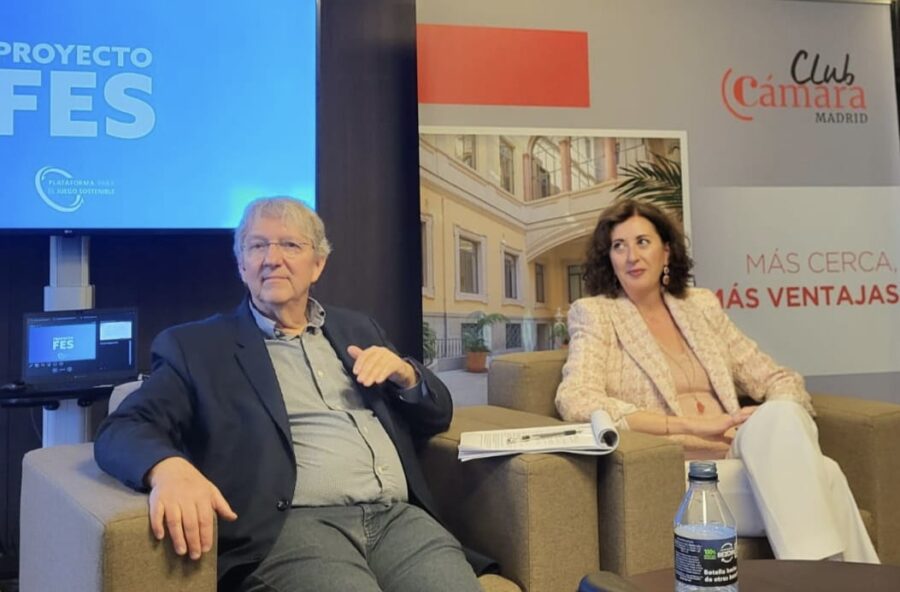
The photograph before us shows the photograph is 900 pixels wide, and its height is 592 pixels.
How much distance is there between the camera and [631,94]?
2939mm

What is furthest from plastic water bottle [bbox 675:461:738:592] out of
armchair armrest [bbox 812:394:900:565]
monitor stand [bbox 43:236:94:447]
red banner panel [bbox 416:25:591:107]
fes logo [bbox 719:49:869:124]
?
fes logo [bbox 719:49:869:124]

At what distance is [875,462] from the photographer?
6.28 ft

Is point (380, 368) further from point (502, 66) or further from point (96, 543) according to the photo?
point (502, 66)

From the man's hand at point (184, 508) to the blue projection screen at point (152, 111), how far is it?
1325 mm

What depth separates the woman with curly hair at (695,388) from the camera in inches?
63.8

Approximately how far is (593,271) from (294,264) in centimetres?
107

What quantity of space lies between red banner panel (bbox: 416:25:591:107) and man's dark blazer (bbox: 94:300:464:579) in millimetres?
1420

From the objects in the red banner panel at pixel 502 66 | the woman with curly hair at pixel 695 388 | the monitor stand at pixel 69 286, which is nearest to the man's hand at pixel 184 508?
the woman with curly hair at pixel 695 388

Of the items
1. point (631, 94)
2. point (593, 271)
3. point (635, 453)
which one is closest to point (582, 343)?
point (593, 271)

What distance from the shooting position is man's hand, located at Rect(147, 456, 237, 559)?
110 centimetres

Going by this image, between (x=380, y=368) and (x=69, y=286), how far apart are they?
1.23 metres

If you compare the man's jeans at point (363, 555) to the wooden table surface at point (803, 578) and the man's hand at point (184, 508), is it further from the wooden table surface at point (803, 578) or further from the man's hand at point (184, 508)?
the wooden table surface at point (803, 578)

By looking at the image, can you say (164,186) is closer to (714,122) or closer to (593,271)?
(593,271)

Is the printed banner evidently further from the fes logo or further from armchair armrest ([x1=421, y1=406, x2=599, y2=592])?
armchair armrest ([x1=421, y1=406, x2=599, y2=592])
